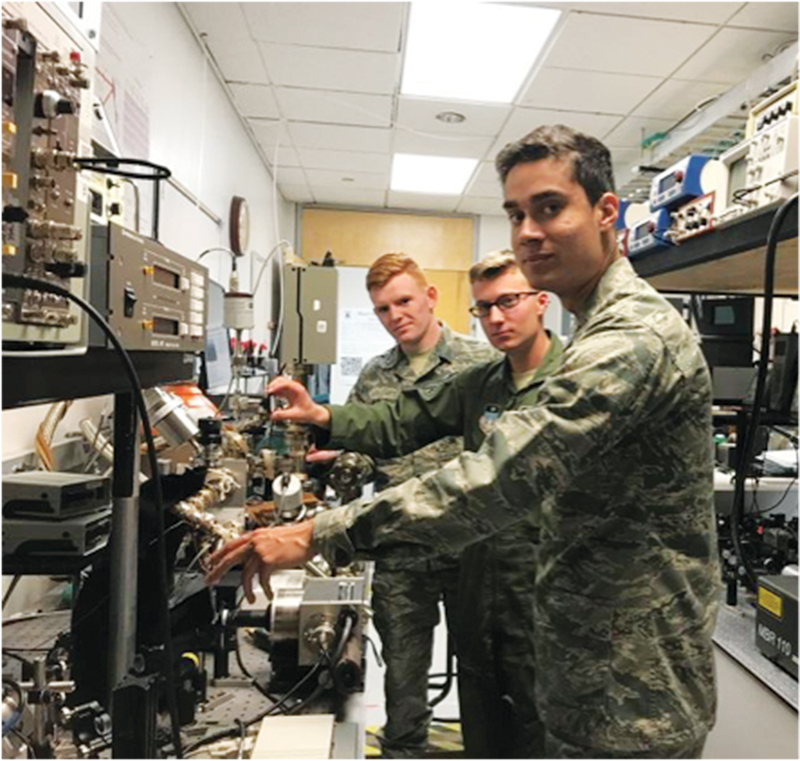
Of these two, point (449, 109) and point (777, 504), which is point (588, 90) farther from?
point (777, 504)

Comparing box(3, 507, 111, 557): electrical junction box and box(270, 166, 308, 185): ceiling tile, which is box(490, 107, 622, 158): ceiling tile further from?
box(3, 507, 111, 557): electrical junction box

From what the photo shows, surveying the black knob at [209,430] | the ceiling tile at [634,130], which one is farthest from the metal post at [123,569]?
the ceiling tile at [634,130]

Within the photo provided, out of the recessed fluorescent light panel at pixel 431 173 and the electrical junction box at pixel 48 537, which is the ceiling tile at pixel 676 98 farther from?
the electrical junction box at pixel 48 537

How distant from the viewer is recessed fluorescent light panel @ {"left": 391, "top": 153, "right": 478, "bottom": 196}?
15.4 ft

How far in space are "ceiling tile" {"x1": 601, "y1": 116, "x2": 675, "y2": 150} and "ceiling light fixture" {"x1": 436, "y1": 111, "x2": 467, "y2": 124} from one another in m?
1.01

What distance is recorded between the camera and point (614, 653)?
94cm

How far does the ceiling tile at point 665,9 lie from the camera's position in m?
2.49

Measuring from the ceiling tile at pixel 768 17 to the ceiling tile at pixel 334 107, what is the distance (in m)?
1.75

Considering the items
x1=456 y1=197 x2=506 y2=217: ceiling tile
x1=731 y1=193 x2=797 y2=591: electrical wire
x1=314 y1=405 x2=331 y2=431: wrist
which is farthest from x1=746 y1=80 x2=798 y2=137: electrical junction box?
x1=456 y1=197 x2=506 y2=217: ceiling tile

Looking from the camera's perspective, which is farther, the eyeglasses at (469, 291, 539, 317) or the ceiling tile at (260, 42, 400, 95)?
the ceiling tile at (260, 42, 400, 95)

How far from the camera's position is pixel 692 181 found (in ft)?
4.97

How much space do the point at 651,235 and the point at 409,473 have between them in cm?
96

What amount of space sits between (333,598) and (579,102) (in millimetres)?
3381

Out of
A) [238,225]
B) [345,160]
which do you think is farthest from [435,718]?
[345,160]
